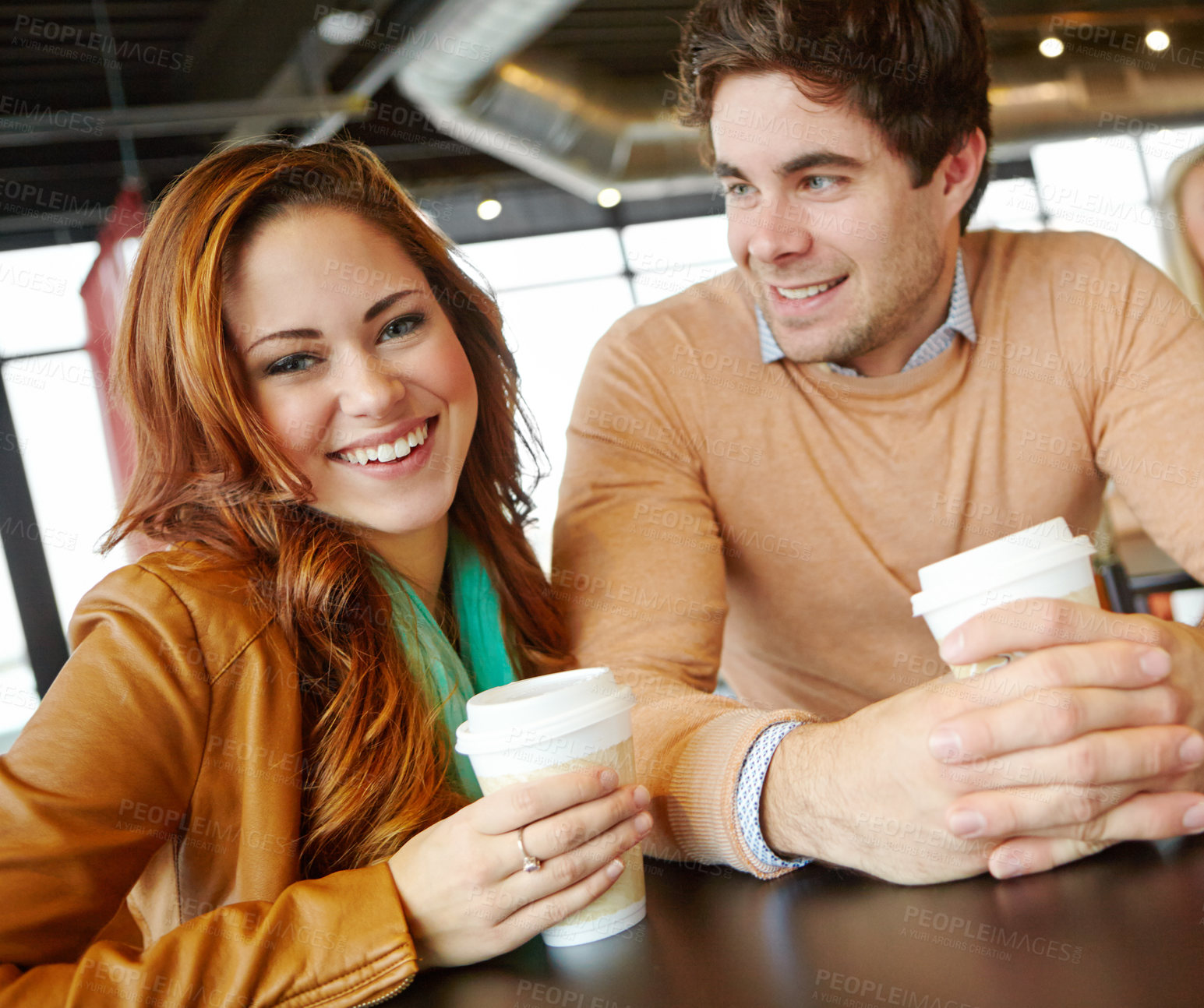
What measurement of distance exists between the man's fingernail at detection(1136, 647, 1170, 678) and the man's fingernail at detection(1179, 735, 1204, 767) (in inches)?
2.3

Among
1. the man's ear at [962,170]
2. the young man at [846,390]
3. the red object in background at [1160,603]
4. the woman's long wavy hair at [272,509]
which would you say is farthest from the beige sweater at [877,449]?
the red object in background at [1160,603]

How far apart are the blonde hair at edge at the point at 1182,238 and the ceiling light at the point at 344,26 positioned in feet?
9.85

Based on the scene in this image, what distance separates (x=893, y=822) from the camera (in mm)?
851

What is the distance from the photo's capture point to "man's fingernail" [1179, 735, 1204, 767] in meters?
0.85

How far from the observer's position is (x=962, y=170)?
5.82 feet

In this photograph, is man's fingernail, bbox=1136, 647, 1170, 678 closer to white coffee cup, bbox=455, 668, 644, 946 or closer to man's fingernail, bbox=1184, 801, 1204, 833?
man's fingernail, bbox=1184, 801, 1204, 833

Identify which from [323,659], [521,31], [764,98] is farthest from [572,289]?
[323,659]

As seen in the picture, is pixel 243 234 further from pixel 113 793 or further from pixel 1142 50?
pixel 1142 50

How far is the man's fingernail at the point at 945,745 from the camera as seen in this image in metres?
0.80

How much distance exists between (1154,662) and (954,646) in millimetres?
166

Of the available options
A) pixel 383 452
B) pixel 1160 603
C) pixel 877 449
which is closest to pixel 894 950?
pixel 383 452

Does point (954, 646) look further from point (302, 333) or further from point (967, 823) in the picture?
point (302, 333)

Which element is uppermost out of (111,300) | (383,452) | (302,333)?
(111,300)

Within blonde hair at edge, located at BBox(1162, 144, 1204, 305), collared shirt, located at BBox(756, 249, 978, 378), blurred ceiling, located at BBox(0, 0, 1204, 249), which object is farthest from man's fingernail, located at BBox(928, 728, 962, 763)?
blurred ceiling, located at BBox(0, 0, 1204, 249)
